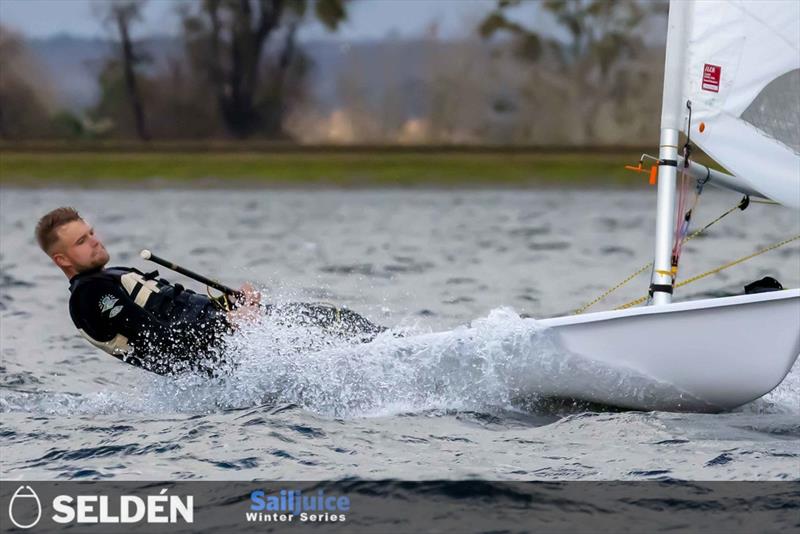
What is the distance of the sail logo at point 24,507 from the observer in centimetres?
567

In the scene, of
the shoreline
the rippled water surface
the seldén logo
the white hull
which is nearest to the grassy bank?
the shoreline

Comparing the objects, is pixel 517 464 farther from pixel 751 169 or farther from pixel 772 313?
pixel 751 169

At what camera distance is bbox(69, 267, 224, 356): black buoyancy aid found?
7520mm

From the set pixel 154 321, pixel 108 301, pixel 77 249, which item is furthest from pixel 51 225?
pixel 154 321

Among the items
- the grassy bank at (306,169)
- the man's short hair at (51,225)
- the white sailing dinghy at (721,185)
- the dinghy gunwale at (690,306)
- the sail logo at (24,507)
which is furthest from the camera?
the grassy bank at (306,169)

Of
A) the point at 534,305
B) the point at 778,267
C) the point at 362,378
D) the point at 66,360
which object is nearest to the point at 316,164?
the point at 778,267

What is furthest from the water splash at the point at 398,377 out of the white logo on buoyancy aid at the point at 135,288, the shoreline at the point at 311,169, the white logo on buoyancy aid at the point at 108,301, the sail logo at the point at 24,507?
the shoreline at the point at 311,169

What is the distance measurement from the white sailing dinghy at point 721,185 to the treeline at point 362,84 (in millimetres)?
29255

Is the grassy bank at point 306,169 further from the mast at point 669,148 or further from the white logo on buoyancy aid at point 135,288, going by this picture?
the mast at point 669,148

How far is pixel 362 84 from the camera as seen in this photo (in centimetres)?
4116

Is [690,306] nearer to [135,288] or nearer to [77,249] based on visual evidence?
[135,288]

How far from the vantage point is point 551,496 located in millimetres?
5941

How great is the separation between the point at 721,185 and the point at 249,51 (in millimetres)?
33180

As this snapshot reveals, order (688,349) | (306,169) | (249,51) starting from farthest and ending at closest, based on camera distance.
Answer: (249,51) → (306,169) → (688,349)
